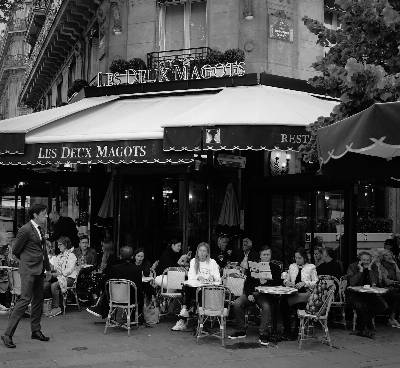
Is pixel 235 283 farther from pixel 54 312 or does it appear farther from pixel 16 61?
pixel 16 61

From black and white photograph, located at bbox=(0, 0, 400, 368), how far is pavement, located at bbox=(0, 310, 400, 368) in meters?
0.05

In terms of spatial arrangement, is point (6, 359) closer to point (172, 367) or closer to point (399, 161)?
point (172, 367)

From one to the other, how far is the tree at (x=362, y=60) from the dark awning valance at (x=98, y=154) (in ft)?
9.04

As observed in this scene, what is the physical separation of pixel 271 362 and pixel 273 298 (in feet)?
4.70

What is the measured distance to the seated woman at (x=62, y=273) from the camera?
10375mm

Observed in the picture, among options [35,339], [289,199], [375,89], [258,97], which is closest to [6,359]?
[35,339]

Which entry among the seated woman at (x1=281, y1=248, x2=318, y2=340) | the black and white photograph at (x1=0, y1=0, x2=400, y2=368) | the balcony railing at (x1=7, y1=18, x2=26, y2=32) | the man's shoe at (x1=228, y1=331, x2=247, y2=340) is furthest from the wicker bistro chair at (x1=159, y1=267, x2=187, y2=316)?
the balcony railing at (x1=7, y1=18, x2=26, y2=32)

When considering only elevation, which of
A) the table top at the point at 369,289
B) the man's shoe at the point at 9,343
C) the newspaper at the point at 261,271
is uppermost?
the newspaper at the point at 261,271

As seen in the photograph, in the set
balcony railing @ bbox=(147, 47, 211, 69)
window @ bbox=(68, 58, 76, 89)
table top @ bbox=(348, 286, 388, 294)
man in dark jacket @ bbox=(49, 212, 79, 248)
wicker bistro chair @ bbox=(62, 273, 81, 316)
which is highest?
window @ bbox=(68, 58, 76, 89)

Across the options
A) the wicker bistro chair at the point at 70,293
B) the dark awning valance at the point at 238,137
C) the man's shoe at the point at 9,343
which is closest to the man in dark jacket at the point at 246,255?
the dark awning valance at the point at 238,137

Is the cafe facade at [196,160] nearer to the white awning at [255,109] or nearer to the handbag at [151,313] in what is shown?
the white awning at [255,109]

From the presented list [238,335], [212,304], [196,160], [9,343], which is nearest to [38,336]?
[9,343]

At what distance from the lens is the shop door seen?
13086 mm

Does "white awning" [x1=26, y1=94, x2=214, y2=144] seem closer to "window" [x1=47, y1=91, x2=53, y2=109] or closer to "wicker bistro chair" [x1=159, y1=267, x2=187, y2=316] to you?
"wicker bistro chair" [x1=159, y1=267, x2=187, y2=316]
